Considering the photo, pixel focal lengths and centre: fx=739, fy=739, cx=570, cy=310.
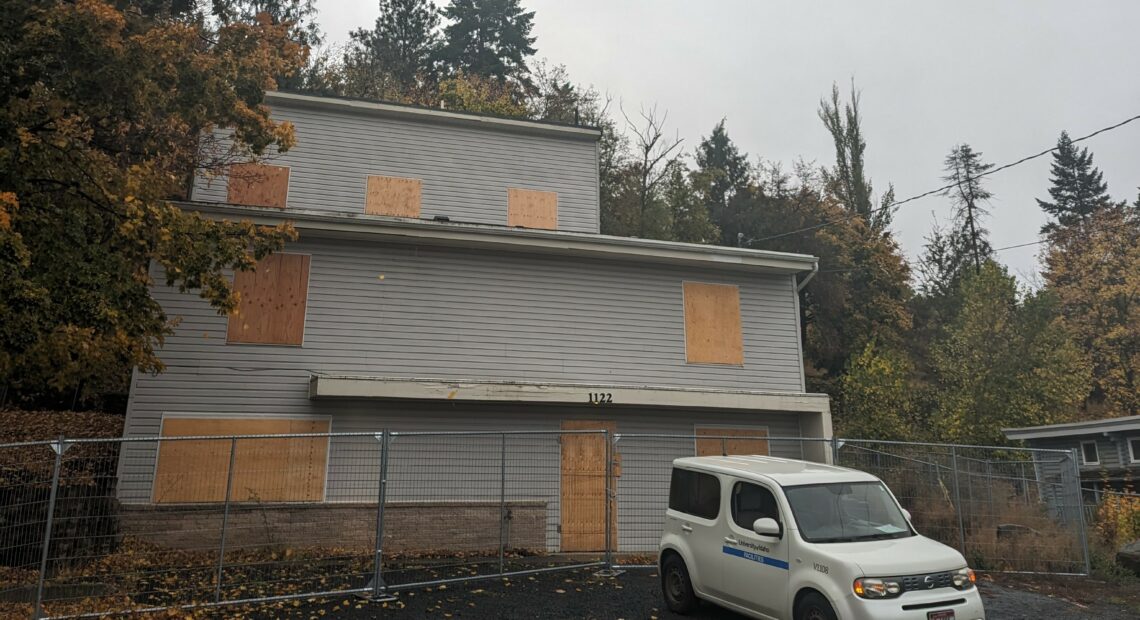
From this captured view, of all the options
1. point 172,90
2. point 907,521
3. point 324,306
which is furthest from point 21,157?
point 907,521

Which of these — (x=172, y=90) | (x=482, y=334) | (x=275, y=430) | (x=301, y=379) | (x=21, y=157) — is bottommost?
(x=275, y=430)

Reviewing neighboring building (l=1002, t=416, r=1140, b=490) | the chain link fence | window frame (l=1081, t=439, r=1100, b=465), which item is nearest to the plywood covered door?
the chain link fence

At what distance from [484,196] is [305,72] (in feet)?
63.3

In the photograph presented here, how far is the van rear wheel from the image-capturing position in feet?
21.7

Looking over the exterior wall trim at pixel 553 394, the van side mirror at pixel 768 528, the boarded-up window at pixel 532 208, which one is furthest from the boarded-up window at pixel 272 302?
the van side mirror at pixel 768 528

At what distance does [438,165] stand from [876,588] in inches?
564

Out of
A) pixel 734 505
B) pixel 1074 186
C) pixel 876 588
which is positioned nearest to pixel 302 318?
pixel 734 505

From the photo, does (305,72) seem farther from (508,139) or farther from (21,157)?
(21,157)

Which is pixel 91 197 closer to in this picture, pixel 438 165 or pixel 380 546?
pixel 380 546

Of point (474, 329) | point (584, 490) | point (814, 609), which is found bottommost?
point (814, 609)

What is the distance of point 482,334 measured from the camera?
1457 centimetres

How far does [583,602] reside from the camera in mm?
9109

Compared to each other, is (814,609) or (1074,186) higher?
(1074,186)

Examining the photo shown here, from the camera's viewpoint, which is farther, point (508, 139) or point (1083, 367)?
point (1083, 367)
